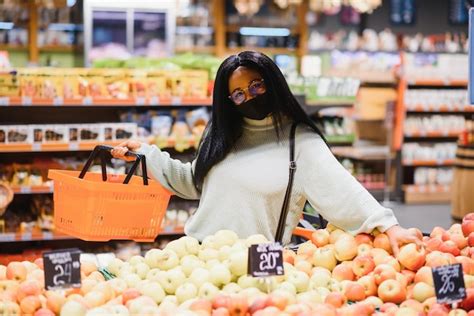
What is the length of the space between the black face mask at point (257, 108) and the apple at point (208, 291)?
40.3 inches

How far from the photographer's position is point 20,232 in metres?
6.36

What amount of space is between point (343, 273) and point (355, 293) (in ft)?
0.68

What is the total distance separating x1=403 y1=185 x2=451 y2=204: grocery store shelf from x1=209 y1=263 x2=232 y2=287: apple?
29.8ft

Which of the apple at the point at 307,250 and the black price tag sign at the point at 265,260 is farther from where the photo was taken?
the apple at the point at 307,250

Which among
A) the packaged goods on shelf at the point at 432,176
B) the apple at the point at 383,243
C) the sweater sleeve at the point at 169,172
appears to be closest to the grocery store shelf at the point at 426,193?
the packaged goods on shelf at the point at 432,176

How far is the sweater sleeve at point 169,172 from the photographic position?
372 centimetres

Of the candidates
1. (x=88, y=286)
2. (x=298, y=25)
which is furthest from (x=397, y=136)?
(x=88, y=286)

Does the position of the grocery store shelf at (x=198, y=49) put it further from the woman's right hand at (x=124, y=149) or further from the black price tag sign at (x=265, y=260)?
the black price tag sign at (x=265, y=260)

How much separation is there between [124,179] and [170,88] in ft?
9.11

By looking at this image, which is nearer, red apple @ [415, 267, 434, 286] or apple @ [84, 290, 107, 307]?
apple @ [84, 290, 107, 307]

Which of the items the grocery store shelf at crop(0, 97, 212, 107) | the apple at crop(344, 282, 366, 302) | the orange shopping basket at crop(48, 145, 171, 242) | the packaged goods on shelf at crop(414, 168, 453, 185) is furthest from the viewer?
the packaged goods on shelf at crop(414, 168, 453, 185)

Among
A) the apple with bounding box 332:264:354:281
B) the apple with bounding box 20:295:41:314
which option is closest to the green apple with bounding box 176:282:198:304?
the apple with bounding box 20:295:41:314

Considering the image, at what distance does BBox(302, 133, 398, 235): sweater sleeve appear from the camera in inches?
124

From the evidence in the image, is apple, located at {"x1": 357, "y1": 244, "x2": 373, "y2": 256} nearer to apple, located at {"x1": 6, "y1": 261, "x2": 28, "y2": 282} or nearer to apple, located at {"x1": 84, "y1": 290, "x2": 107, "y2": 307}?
apple, located at {"x1": 84, "y1": 290, "x2": 107, "y2": 307}
